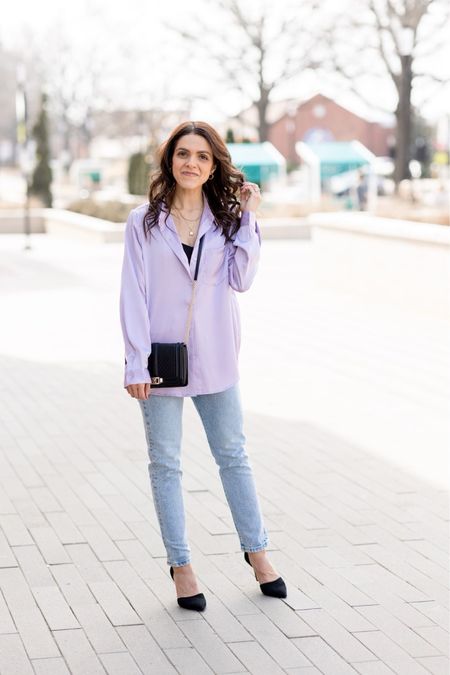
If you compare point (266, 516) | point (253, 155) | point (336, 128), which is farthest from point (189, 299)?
point (336, 128)

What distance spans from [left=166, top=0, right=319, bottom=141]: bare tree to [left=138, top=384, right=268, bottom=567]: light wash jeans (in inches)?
1599

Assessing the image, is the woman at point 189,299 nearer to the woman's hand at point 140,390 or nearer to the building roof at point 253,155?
the woman's hand at point 140,390

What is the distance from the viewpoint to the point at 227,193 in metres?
4.77

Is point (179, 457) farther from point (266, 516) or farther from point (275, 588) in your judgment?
point (266, 516)

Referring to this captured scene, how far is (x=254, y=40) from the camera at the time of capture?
4700 cm

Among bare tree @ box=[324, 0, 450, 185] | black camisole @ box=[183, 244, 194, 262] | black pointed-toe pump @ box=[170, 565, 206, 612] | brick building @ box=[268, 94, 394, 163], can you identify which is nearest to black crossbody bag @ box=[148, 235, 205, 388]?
black camisole @ box=[183, 244, 194, 262]

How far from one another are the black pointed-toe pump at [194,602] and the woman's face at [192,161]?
4.66 feet

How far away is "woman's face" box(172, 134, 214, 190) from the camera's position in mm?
4598

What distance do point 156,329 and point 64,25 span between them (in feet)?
276

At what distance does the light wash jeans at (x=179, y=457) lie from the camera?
4668 millimetres

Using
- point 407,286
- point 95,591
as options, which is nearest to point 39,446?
point 95,591

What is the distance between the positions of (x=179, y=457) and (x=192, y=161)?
1035 mm

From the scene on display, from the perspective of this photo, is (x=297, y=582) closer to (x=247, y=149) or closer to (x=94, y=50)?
(x=247, y=149)

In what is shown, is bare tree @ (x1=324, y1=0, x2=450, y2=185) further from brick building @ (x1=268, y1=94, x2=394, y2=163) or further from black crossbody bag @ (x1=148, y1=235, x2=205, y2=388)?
brick building @ (x1=268, y1=94, x2=394, y2=163)
